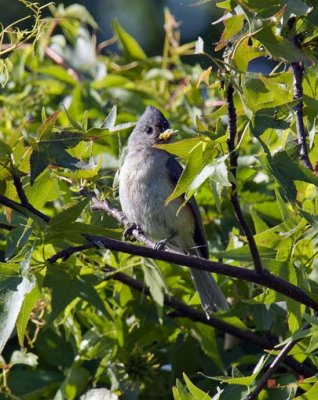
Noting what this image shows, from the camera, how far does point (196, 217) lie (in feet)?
10.9

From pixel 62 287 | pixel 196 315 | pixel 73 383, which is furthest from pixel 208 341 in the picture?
pixel 62 287

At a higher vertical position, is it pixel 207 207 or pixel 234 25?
pixel 234 25

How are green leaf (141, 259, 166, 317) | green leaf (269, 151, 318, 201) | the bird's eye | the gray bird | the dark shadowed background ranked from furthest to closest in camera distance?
the dark shadowed background < the bird's eye < the gray bird < green leaf (141, 259, 166, 317) < green leaf (269, 151, 318, 201)

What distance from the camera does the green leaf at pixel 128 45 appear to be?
3709mm

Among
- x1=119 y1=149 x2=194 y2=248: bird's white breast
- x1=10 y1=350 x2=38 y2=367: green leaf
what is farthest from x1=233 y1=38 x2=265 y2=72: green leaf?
x1=119 y1=149 x2=194 y2=248: bird's white breast

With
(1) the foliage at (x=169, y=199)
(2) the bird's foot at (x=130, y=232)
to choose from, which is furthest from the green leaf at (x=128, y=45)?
(2) the bird's foot at (x=130, y=232)

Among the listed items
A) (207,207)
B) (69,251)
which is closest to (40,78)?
(207,207)

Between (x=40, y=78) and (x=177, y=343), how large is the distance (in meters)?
1.47

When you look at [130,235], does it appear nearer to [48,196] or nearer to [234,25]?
[48,196]

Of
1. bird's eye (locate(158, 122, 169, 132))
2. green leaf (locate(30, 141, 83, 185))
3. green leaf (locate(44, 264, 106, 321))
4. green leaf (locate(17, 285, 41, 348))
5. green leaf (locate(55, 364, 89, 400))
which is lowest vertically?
green leaf (locate(55, 364, 89, 400))

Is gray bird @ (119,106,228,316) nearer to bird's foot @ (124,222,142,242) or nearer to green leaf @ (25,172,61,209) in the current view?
bird's foot @ (124,222,142,242)

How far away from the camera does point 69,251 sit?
6.57ft

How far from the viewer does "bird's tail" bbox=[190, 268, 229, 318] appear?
8.97ft

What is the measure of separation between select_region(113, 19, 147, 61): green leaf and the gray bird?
29 centimetres
